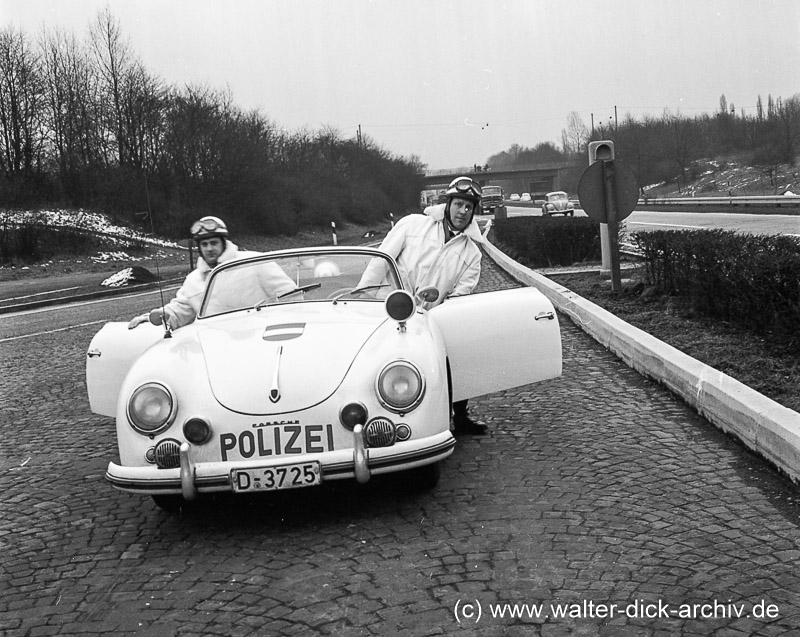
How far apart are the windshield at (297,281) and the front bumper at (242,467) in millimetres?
1590

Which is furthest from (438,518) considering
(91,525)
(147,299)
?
(147,299)

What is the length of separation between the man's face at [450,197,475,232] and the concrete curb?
2.09 ft

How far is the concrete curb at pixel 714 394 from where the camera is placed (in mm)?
4910

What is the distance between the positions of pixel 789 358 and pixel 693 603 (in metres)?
4.01

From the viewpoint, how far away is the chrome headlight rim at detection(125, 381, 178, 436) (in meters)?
4.48

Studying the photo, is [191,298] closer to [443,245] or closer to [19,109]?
[443,245]

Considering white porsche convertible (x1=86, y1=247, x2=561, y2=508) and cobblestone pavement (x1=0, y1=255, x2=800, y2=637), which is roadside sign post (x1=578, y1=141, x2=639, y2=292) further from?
white porsche convertible (x1=86, y1=247, x2=561, y2=508)

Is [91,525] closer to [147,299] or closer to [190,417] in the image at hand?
[190,417]

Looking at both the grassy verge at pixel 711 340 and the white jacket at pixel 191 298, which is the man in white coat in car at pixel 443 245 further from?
the grassy verge at pixel 711 340

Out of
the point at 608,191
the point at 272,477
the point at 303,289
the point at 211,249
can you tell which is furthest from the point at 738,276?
the point at 272,477

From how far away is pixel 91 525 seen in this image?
4758 mm

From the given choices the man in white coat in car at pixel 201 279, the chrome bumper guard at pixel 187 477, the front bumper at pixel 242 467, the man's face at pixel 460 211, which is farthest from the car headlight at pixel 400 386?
the man's face at pixel 460 211

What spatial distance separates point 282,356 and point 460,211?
2.36 meters

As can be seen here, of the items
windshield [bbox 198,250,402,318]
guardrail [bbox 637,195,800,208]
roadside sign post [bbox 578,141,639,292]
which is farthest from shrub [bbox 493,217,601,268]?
guardrail [bbox 637,195,800,208]
